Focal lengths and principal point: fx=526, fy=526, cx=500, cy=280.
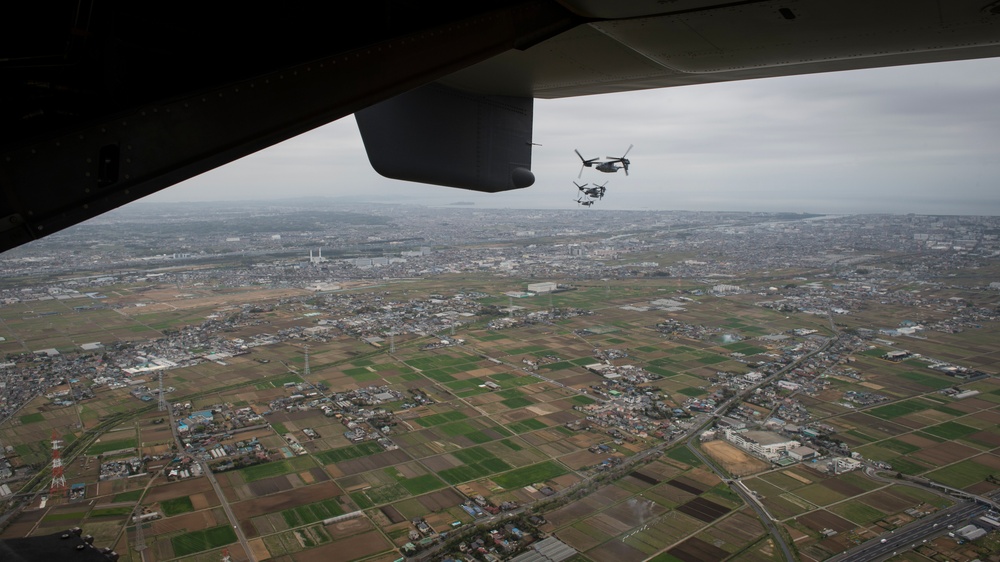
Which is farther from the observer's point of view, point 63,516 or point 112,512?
point 112,512

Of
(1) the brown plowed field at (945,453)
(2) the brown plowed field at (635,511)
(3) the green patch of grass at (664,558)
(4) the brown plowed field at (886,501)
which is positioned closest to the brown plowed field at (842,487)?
(4) the brown plowed field at (886,501)

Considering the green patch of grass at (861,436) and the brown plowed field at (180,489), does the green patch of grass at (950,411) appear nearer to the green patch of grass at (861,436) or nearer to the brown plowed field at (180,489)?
the green patch of grass at (861,436)

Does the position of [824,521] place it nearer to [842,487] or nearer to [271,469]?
[842,487]

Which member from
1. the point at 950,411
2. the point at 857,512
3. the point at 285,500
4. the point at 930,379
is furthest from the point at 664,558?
the point at 930,379

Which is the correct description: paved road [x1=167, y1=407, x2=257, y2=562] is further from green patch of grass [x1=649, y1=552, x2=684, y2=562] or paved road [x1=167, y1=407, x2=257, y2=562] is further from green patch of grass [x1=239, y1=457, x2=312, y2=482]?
green patch of grass [x1=649, y1=552, x2=684, y2=562]

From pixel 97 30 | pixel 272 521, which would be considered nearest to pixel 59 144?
pixel 97 30

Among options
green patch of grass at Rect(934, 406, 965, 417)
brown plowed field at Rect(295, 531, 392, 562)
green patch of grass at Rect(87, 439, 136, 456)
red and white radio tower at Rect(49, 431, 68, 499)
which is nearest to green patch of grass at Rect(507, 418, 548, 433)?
brown plowed field at Rect(295, 531, 392, 562)

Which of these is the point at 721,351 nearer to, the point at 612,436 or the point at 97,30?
the point at 612,436
